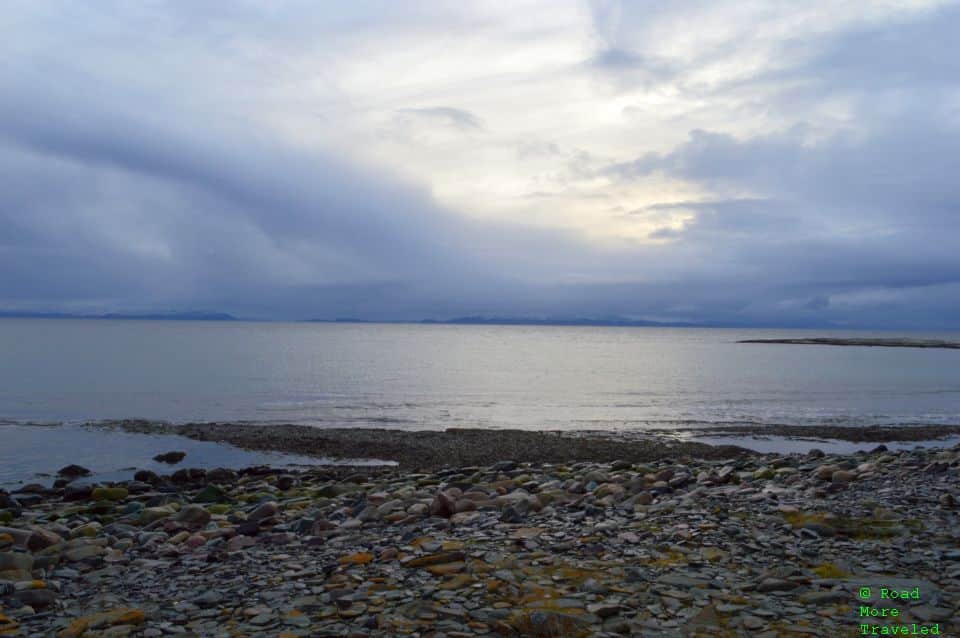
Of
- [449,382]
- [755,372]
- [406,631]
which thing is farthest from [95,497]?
[755,372]

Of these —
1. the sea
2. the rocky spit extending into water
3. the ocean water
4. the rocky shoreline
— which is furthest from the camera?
the ocean water

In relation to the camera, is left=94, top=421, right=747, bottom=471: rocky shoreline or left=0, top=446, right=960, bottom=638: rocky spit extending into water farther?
left=94, top=421, right=747, bottom=471: rocky shoreline

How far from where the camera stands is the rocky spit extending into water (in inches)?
230

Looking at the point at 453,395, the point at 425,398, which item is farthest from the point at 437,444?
the point at 453,395

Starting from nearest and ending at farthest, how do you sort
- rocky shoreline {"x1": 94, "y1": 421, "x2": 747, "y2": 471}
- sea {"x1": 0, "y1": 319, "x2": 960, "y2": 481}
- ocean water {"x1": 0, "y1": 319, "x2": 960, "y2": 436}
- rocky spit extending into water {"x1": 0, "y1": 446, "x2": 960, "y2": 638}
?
rocky spit extending into water {"x1": 0, "y1": 446, "x2": 960, "y2": 638} < rocky shoreline {"x1": 94, "y1": 421, "x2": 747, "y2": 471} < sea {"x1": 0, "y1": 319, "x2": 960, "y2": 481} < ocean water {"x1": 0, "y1": 319, "x2": 960, "y2": 436}

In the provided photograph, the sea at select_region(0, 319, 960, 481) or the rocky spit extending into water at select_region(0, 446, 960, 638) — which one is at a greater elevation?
the rocky spit extending into water at select_region(0, 446, 960, 638)

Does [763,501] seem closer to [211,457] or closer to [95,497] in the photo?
[95,497]

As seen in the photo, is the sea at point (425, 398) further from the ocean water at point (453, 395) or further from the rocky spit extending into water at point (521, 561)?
the rocky spit extending into water at point (521, 561)

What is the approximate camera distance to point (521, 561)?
7379mm

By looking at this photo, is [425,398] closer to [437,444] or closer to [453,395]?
[453,395]

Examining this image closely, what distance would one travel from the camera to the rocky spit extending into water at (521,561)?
19.2ft

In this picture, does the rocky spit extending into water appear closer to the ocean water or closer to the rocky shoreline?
the rocky shoreline

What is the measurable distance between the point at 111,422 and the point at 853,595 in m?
28.3

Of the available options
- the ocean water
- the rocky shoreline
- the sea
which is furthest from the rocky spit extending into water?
the ocean water
